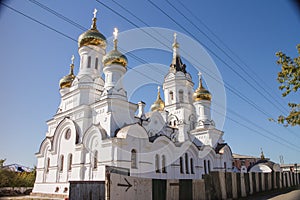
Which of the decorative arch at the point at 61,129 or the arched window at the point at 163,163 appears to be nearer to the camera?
the arched window at the point at 163,163

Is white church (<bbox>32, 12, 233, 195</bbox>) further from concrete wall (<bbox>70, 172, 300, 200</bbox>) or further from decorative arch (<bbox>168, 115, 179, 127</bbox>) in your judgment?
concrete wall (<bbox>70, 172, 300, 200</bbox>)

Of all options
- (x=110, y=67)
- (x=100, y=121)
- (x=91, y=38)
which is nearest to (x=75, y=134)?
(x=100, y=121)

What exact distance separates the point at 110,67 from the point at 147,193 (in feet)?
46.1

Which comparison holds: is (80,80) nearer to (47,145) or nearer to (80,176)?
(47,145)

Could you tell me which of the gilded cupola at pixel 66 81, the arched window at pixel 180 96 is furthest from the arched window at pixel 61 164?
the arched window at pixel 180 96

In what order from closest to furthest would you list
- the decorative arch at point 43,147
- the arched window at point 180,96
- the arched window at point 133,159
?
1. the arched window at point 133,159
2. the decorative arch at point 43,147
3. the arched window at point 180,96

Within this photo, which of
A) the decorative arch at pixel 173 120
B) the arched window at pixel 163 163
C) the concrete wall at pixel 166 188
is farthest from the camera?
the decorative arch at pixel 173 120

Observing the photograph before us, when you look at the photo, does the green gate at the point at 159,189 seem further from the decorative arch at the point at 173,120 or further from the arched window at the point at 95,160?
the decorative arch at the point at 173,120

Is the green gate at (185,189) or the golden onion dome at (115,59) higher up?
the golden onion dome at (115,59)

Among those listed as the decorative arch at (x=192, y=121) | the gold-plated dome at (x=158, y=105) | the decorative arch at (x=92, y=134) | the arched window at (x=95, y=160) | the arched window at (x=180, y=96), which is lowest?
the arched window at (x=95, y=160)

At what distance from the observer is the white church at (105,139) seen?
17391mm

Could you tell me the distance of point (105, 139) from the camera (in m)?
17.1

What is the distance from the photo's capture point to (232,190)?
36.0 feet

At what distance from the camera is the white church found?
17391mm
